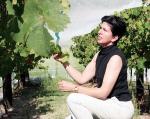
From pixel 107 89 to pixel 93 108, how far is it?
0.80 ft

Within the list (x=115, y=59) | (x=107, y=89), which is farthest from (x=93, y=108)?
(x=115, y=59)

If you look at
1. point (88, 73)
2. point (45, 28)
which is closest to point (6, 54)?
point (88, 73)

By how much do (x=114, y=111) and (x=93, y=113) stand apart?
209 mm

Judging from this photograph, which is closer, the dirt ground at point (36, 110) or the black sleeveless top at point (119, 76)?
the black sleeveless top at point (119, 76)

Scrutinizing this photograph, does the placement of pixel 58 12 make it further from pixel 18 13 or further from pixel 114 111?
pixel 114 111

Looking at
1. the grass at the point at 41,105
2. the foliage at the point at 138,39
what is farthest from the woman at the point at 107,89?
the grass at the point at 41,105

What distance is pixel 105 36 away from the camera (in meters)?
4.96

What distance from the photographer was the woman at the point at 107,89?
15.4 feet

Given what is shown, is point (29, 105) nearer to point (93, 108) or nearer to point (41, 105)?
point (41, 105)

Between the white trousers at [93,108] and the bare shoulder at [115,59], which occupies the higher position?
the bare shoulder at [115,59]

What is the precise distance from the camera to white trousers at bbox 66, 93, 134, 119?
475 cm

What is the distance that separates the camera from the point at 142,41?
11.8 meters

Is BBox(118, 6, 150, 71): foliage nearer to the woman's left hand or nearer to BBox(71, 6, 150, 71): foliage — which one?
BBox(71, 6, 150, 71): foliage

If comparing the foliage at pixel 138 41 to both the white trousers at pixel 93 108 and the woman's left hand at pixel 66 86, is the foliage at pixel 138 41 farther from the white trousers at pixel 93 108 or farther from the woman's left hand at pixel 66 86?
the woman's left hand at pixel 66 86
